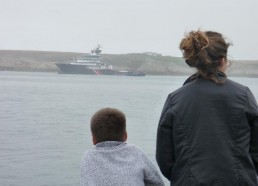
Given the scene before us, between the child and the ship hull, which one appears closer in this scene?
the child

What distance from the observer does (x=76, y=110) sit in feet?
95.9

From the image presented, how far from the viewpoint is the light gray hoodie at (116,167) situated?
2.88 m

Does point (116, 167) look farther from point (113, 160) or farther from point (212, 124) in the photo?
point (212, 124)

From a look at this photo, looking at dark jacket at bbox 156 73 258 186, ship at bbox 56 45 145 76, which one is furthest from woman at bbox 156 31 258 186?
ship at bbox 56 45 145 76

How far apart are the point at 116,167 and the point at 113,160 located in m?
0.04

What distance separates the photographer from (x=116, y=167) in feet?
9.50

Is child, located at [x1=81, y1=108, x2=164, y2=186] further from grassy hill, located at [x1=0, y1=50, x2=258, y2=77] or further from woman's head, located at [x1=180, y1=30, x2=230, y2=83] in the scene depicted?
grassy hill, located at [x1=0, y1=50, x2=258, y2=77]

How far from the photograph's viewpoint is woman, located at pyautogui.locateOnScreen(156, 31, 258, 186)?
8.38 ft

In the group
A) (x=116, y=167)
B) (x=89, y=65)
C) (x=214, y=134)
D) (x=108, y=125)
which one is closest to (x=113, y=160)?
(x=116, y=167)

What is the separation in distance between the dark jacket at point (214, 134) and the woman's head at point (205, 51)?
0.07 meters

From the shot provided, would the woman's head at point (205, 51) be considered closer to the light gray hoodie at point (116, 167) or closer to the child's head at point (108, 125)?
the child's head at point (108, 125)

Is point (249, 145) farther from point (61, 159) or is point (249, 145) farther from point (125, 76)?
point (125, 76)

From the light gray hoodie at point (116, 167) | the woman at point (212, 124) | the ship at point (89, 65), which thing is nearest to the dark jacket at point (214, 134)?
the woman at point (212, 124)

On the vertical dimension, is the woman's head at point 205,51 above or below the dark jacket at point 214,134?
above
